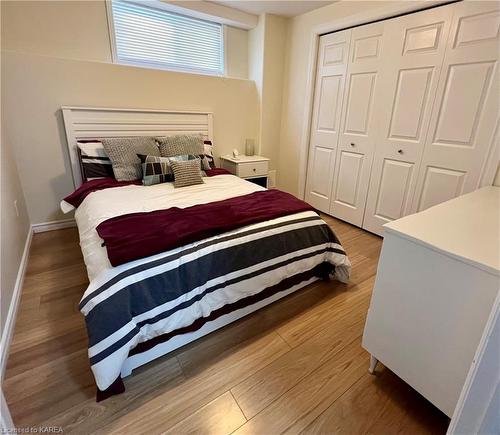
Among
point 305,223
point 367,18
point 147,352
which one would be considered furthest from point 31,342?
point 367,18

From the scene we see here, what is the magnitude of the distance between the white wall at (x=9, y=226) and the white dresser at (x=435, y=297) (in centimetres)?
194

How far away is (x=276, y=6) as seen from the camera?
2.99 m

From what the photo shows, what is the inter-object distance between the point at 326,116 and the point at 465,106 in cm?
139

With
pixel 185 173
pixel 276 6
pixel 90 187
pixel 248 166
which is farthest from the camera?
pixel 248 166

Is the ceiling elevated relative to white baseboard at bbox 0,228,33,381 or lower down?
elevated

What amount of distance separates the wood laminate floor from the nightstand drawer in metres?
1.95

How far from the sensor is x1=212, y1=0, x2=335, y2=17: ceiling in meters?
2.89

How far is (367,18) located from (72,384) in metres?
3.53

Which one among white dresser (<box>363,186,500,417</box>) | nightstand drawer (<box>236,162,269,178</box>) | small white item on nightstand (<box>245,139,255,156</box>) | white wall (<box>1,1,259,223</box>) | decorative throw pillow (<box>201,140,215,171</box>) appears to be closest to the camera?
white dresser (<box>363,186,500,417</box>)

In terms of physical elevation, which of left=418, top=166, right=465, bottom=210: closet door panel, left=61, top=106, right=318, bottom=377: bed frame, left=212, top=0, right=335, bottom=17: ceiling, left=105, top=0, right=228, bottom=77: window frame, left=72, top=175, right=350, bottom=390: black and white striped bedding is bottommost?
left=72, top=175, right=350, bottom=390: black and white striped bedding

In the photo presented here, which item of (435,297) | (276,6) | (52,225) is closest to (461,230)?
(435,297)

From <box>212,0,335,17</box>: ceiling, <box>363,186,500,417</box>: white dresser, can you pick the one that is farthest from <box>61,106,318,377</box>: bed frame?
<box>212,0,335,17</box>: ceiling

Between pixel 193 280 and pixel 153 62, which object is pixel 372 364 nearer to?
pixel 193 280

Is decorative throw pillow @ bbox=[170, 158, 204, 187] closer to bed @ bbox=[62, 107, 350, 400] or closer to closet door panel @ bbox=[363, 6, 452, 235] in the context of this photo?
bed @ bbox=[62, 107, 350, 400]
